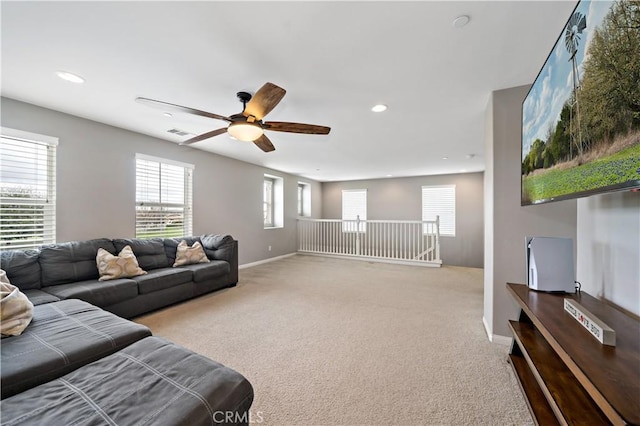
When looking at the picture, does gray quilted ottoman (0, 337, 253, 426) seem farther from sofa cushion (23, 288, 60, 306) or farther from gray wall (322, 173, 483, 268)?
gray wall (322, 173, 483, 268)

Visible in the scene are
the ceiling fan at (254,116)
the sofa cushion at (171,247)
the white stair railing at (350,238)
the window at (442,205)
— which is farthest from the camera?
the white stair railing at (350,238)

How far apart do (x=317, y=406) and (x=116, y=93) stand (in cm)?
327

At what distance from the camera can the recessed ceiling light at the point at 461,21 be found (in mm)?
1471

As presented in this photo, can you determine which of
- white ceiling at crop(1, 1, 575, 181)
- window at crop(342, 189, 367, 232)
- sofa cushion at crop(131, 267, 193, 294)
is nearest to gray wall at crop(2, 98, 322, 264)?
white ceiling at crop(1, 1, 575, 181)

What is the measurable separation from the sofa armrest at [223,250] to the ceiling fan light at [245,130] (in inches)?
83.5

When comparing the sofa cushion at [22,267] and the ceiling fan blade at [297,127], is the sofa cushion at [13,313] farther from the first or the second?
the ceiling fan blade at [297,127]

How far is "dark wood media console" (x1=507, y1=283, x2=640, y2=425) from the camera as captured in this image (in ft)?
2.29

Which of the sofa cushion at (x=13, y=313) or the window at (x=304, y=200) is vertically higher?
the window at (x=304, y=200)

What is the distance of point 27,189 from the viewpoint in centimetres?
265

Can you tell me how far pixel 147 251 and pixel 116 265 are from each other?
526 millimetres

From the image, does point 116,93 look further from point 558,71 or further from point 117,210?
point 558,71

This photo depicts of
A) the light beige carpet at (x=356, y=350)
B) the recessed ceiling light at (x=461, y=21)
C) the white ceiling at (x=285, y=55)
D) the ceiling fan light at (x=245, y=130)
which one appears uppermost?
the white ceiling at (x=285, y=55)

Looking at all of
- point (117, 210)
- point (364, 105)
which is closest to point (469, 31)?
point (364, 105)

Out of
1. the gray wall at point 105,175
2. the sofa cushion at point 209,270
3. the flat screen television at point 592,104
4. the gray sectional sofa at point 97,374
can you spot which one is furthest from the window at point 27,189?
the flat screen television at point 592,104
